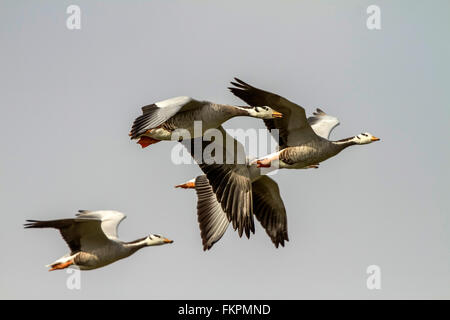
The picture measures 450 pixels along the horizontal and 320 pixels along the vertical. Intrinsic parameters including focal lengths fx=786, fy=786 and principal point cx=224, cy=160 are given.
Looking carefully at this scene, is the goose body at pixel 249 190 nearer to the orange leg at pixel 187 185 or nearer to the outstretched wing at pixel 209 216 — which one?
the outstretched wing at pixel 209 216

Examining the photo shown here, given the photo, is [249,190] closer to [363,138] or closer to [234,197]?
[234,197]

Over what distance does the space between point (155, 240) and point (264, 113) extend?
329 cm

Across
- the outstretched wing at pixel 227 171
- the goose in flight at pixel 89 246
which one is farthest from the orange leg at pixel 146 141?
the goose in flight at pixel 89 246

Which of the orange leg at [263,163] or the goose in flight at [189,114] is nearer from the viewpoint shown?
the goose in flight at [189,114]

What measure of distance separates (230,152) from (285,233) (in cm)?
209

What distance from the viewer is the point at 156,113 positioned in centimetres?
1088

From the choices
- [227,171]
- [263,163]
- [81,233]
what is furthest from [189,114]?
[81,233]

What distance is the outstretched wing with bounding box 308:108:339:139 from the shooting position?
14.3m

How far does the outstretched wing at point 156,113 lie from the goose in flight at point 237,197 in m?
1.77

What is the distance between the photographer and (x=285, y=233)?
46.6ft

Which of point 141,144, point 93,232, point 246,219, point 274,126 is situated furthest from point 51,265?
point 274,126

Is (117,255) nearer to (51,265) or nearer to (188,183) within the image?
(51,265)

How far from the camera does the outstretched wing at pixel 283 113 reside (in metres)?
12.0

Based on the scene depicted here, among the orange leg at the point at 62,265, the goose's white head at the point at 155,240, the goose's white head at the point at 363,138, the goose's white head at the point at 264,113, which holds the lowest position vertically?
the orange leg at the point at 62,265
